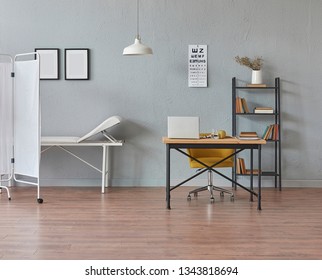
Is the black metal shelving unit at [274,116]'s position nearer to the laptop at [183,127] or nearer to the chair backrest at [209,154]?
the chair backrest at [209,154]

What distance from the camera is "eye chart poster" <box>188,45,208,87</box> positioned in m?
8.31

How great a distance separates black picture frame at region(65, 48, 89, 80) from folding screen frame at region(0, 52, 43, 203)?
1022 millimetres

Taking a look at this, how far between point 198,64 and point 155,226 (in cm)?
332

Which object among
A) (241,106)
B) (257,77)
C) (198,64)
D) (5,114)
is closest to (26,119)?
(5,114)

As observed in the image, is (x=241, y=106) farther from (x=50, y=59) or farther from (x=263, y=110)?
(x=50, y=59)

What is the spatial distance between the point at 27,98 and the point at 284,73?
3642mm

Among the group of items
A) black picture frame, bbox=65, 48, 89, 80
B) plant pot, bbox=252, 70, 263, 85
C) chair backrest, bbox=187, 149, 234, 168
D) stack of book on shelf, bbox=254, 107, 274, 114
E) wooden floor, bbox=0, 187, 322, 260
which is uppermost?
black picture frame, bbox=65, 48, 89, 80

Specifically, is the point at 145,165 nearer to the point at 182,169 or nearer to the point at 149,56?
the point at 182,169

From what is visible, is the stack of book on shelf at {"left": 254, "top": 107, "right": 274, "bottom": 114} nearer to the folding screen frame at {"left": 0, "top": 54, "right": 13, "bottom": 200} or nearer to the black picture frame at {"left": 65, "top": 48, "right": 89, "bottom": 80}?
the black picture frame at {"left": 65, "top": 48, "right": 89, "bottom": 80}

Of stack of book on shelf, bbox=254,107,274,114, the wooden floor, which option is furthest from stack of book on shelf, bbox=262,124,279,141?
the wooden floor

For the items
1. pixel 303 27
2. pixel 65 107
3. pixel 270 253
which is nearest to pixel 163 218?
pixel 270 253

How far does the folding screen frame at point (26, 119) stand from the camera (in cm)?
702

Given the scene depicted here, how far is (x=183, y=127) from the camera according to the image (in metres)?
6.64
